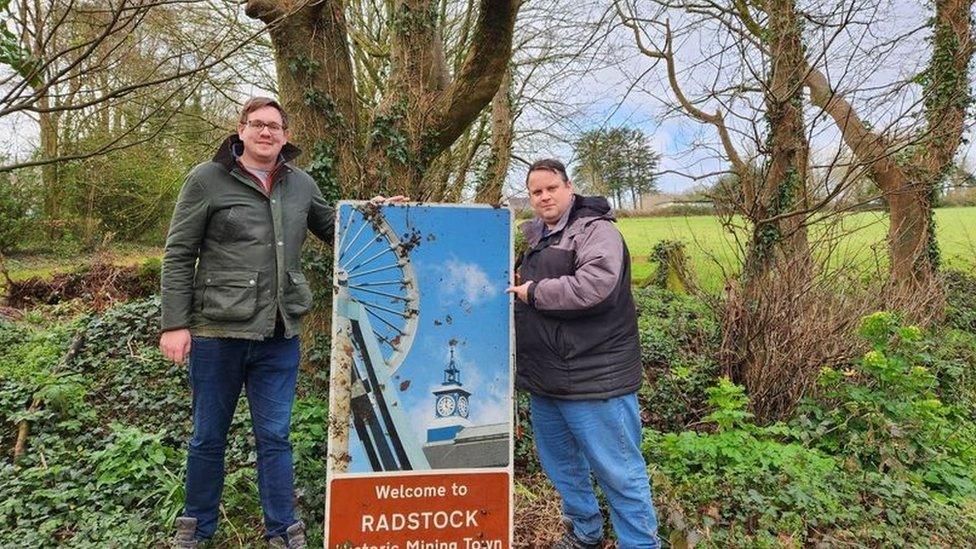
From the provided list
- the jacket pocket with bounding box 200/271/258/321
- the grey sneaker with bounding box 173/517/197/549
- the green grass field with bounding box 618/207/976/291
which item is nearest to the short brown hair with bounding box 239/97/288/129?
the jacket pocket with bounding box 200/271/258/321

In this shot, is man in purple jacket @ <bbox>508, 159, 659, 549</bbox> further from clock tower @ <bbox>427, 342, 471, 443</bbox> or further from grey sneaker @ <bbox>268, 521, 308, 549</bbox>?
grey sneaker @ <bbox>268, 521, 308, 549</bbox>

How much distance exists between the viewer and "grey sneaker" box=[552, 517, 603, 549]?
299cm

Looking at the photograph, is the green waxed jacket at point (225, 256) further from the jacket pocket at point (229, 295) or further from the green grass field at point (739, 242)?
the green grass field at point (739, 242)

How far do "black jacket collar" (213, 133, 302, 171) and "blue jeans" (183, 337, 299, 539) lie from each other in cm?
81

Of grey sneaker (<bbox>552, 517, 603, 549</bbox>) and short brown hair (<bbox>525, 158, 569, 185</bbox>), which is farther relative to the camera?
grey sneaker (<bbox>552, 517, 603, 549</bbox>)

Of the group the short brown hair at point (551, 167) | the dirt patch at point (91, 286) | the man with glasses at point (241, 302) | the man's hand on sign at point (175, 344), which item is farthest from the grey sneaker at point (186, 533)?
the dirt patch at point (91, 286)

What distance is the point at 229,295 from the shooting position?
2531 mm

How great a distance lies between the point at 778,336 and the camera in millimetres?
4875

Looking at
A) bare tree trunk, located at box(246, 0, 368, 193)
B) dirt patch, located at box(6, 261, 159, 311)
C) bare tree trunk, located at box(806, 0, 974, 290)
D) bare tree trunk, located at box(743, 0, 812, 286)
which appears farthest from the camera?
dirt patch, located at box(6, 261, 159, 311)

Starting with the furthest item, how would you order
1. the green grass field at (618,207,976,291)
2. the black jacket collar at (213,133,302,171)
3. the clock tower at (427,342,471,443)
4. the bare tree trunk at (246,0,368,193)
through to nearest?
the green grass field at (618,207,976,291) < the bare tree trunk at (246,0,368,193) < the clock tower at (427,342,471,443) < the black jacket collar at (213,133,302,171)

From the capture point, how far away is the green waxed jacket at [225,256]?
8.25 ft

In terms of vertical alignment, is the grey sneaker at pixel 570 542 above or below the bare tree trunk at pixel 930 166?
below

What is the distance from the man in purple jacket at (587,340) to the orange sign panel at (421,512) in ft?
1.70

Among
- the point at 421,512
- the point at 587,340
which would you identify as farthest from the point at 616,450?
the point at 421,512
